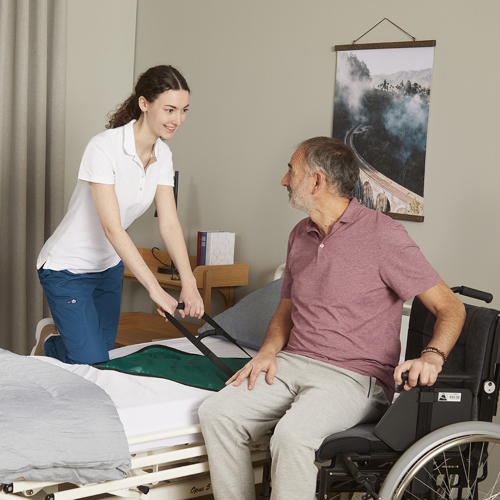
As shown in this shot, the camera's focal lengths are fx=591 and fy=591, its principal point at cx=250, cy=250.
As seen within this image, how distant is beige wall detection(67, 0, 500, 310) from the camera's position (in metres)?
2.36

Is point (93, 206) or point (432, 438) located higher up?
Answer: point (93, 206)

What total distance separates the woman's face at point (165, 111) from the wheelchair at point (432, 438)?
1.16 meters

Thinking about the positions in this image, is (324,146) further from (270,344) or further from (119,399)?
(119,399)

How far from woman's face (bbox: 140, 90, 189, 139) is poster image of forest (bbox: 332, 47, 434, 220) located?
0.94m

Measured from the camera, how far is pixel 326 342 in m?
1.71

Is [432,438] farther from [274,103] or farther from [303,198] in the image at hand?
[274,103]

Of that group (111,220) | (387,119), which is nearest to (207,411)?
(111,220)

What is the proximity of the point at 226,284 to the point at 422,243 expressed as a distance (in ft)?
3.34

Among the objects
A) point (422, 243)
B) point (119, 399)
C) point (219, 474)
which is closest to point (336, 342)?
point (219, 474)

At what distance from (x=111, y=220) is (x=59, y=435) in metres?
0.76

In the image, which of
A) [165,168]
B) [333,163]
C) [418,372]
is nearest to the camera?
[418,372]

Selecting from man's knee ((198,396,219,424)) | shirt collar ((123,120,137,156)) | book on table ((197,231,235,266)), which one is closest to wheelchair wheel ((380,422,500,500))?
man's knee ((198,396,219,424))

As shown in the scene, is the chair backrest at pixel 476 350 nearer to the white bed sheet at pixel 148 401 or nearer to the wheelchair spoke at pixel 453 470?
the wheelchair spoke at pixel 453 470

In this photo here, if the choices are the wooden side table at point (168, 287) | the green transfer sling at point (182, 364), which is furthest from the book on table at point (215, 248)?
the green transfer sling at point (182, 364)
